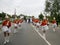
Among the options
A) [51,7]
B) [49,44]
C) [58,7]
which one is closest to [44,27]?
[49,44]

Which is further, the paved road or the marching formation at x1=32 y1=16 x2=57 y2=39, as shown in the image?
the marching formation at x1=32 y1=16 x2=57 y2=39

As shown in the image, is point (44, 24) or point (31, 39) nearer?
point (31, 39)

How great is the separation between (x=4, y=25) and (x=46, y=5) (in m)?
105

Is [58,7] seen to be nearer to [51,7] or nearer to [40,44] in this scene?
[51,7]

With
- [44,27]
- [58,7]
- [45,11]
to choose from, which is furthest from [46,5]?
[44,27]

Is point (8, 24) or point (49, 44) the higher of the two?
point (8, 24)

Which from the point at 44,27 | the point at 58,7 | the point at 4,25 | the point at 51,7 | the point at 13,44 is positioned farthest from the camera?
the point at 51,7

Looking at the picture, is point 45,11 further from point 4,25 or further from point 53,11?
point 4,25

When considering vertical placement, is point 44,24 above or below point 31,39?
above

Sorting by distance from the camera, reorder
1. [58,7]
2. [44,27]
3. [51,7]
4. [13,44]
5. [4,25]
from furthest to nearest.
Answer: [51,7]
[58,7]
[44,27]
[4,25]
[13,44]

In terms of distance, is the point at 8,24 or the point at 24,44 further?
the point at 8,24

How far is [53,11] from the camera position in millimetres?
112125

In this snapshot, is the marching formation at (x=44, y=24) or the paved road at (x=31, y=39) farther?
the marching formation at (x=44, y=24)

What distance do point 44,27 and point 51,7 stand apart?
97.0 meters
